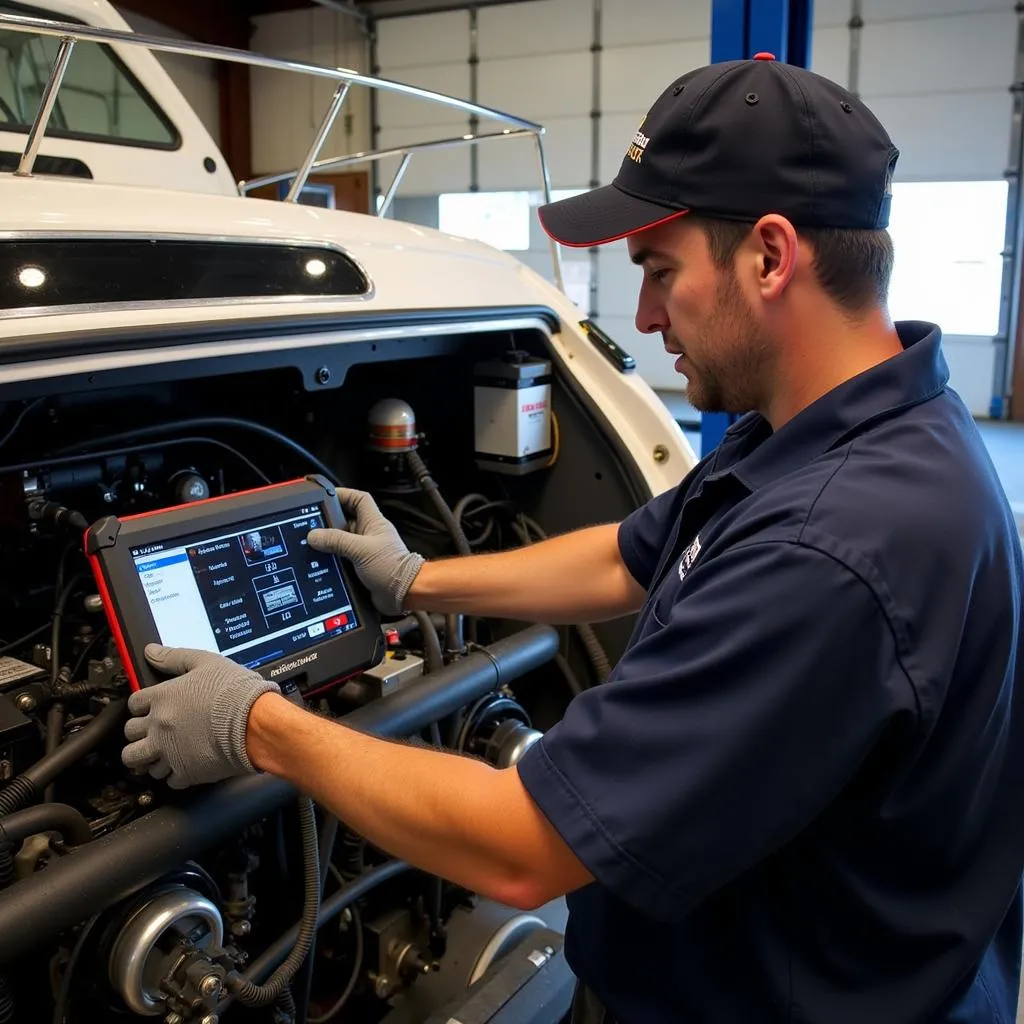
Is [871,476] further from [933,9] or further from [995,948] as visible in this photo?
[933,9]

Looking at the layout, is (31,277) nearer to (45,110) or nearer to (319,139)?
(45,110)

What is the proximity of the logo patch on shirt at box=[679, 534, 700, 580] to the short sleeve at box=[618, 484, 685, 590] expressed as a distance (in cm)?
34

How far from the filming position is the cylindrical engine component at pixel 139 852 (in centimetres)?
126

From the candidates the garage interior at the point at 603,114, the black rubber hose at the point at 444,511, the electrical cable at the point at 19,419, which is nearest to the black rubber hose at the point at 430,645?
the black rubber hose at the point at 444,511

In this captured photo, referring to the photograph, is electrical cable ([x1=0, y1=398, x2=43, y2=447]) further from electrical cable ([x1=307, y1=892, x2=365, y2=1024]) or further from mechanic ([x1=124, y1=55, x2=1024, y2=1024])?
electrical cable ([x1=307, y1=892, x2=365, y2=1024])

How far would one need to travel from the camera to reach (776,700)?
3.01ft

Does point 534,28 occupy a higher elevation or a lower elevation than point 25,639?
higher

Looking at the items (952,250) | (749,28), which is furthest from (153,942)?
(952,250)

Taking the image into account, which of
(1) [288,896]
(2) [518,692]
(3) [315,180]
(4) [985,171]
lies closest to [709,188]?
(1) [288,896]

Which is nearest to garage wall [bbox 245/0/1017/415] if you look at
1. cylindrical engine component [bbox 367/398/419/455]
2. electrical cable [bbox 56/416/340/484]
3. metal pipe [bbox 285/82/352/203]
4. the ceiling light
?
metal pipe [bbox 285/82/352/203]

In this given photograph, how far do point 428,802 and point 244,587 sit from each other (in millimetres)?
708

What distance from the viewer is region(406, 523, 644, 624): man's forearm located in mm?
1729

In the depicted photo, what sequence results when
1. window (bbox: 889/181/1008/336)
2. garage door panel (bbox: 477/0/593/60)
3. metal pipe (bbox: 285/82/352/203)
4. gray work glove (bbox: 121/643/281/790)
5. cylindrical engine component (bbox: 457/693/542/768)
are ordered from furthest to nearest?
garage door panel (bbox: 477/0/593/60)
window (bbox: 889/181/1008/336)
metal pipe (bbox: 285/82/352/203)
cylindrical engine component (bbox: 457/693/542/768)
gray work glove (bbox: 121/643/281/790)

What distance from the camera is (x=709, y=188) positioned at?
3.80 ft
